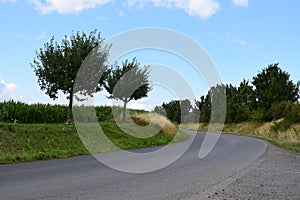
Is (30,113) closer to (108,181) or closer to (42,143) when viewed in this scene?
(42,143)

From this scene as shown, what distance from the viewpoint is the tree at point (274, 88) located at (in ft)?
143

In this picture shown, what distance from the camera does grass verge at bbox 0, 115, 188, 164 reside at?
12841mm

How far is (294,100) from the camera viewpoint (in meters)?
45.4

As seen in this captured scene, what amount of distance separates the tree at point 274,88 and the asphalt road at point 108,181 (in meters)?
34.7

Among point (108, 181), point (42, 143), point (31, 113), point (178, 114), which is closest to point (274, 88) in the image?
point (178, 114)

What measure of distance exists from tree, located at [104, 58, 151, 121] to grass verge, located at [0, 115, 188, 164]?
25.2 feet

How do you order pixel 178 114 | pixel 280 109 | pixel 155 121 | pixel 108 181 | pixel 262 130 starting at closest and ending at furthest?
1. pixel 108 181
2. pixel 155 121
3. pixel 280 109
4. pixel 262 130
5. pixel 178 114

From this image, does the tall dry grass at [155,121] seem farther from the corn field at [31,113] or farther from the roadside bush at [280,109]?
the roadside bush at [280,109]

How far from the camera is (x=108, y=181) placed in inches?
313

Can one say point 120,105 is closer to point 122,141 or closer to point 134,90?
point 134,90

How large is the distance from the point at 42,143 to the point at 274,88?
34737 mm

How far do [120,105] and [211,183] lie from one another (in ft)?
74.2

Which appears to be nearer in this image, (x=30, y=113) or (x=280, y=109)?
(x=30, y=113)

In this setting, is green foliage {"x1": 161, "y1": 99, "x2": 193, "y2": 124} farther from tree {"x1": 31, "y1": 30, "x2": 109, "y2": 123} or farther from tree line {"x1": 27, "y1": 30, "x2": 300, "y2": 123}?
tree {"x1": 31, "y1": 30, "x2": 109, "y2": 123}
